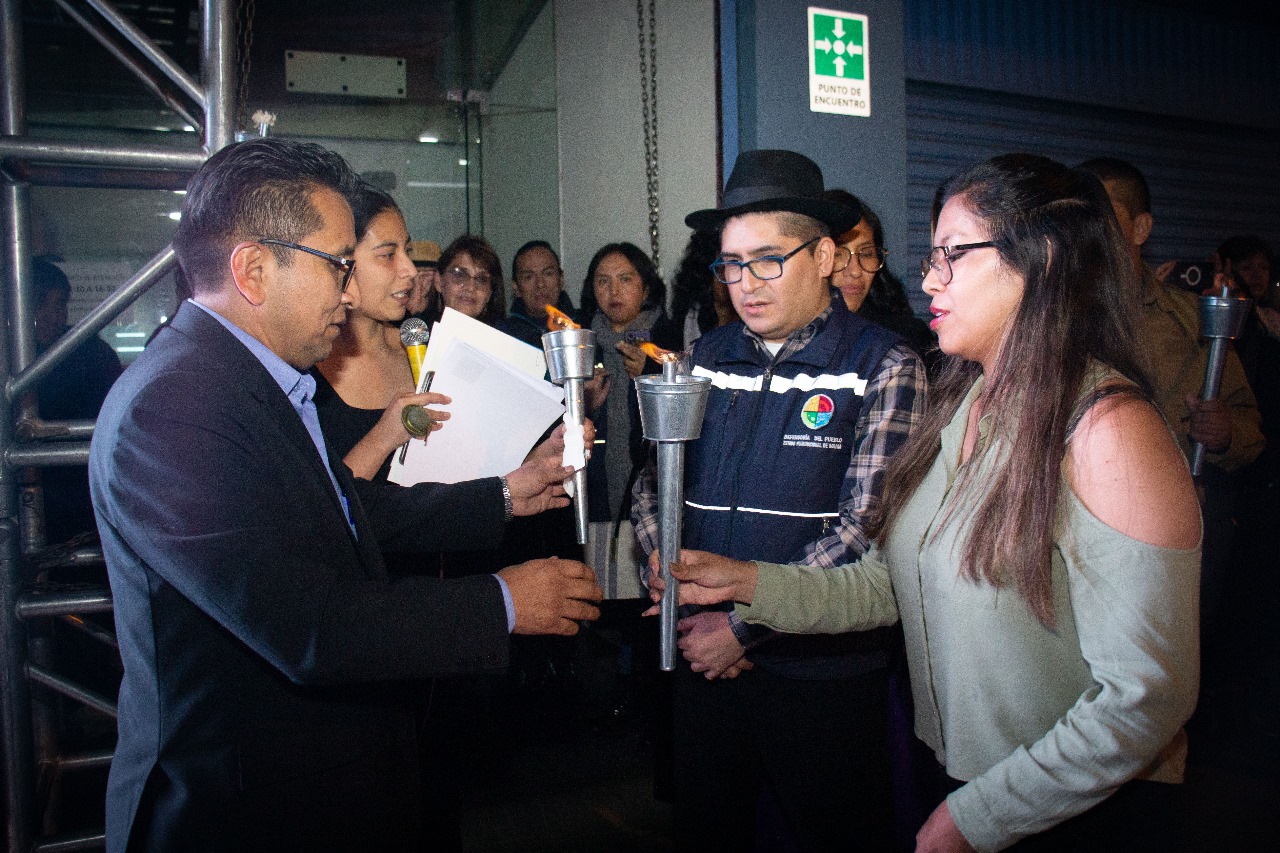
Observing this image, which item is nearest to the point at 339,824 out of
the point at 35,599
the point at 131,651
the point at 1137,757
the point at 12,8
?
the point at 131,651

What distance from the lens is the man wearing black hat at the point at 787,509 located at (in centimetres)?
199

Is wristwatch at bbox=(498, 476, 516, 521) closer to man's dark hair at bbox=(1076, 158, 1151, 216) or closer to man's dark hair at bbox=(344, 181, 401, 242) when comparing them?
man's dark hair at bbox=(344, 181, 401, 242)

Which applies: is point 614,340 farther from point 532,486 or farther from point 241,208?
point 241,208

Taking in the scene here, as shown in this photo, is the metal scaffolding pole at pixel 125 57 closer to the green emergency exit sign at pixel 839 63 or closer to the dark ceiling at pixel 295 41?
the green emergency exit sign at pixel 839 63

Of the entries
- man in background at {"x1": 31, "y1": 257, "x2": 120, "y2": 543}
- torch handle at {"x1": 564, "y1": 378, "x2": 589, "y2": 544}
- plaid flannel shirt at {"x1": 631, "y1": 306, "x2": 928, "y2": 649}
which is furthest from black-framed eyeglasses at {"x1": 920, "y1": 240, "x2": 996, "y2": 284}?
man in background at {"x1": 31, "y1": 257, "x2": 120, "y2": 543}

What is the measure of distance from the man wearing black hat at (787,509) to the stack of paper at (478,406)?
0.58 metres

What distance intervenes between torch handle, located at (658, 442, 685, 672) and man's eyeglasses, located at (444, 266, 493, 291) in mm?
2672

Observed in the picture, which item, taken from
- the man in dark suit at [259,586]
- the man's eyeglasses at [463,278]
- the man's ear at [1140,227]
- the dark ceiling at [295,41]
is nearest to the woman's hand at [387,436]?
the man in dark suit at [259,586]

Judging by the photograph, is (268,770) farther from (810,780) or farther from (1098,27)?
(1098,27)

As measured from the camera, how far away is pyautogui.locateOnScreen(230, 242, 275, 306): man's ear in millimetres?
1601

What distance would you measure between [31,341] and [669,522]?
8.48 ft

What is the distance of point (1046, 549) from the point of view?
1.28 meters

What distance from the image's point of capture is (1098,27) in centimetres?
612

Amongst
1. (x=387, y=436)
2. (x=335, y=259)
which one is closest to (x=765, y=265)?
(x=335, y=259)
